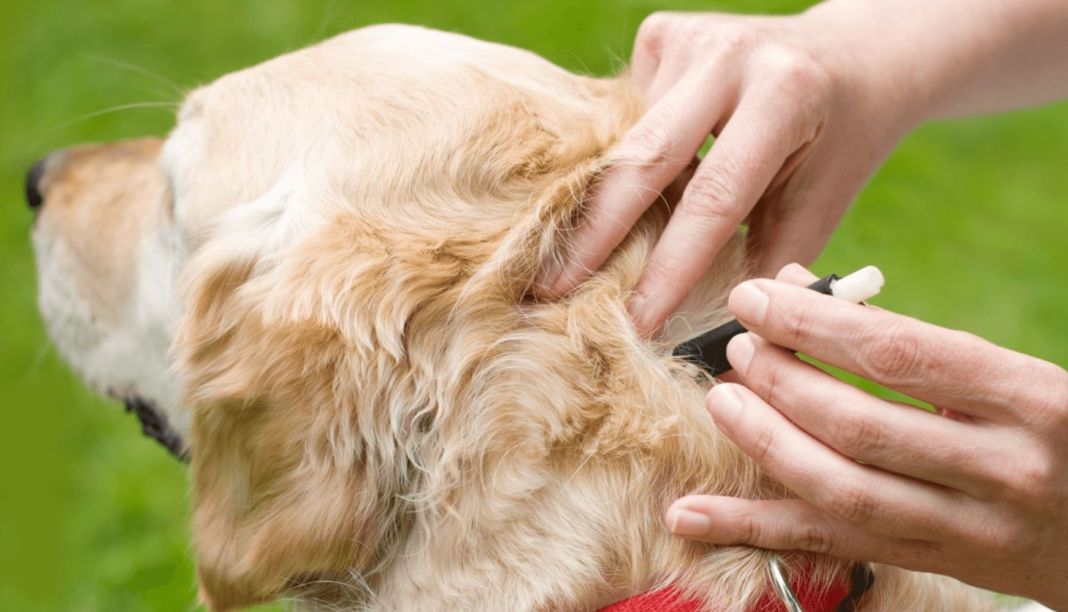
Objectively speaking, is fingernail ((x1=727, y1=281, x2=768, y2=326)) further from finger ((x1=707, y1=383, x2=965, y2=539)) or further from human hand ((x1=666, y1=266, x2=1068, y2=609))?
finger ((x1=707, y1=383, x2=965, y2=539))

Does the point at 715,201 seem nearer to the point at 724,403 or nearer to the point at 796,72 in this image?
the point at 796,72

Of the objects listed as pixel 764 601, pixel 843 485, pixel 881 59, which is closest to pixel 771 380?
pixel 843 485

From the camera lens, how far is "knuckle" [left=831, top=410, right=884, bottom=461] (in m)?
1.39

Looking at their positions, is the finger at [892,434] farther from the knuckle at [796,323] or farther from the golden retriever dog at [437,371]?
the golden retriever dog at [437,371]

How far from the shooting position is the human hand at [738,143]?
172 cm

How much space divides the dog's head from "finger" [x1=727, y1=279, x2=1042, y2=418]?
30 cm

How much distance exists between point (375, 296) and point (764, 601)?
72 cm

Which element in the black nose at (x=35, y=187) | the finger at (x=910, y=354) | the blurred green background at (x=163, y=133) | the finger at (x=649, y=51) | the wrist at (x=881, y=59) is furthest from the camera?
the blurred green background at (x=163, y=133)

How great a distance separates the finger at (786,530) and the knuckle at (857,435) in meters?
0.12

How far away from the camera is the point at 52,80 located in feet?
17.9

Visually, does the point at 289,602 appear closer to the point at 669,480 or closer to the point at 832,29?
the point at 669,480

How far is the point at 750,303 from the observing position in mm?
1450

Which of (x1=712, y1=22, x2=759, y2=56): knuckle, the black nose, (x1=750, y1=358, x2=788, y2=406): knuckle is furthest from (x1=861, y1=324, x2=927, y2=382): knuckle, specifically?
the black nose

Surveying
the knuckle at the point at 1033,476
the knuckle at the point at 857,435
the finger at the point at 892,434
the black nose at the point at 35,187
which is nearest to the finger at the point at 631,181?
the finger at the point at 892,434
